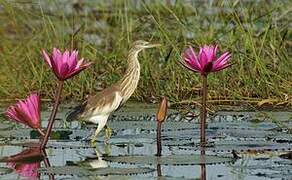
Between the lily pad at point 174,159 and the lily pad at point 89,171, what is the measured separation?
0.56ft

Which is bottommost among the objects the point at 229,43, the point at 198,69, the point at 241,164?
the point at 241,164

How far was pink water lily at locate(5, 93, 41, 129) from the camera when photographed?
6219 mm

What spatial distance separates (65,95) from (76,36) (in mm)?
764

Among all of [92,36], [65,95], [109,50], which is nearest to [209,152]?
[65,95]

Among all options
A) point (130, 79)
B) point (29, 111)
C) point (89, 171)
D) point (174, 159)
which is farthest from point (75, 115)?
point (89, 171)

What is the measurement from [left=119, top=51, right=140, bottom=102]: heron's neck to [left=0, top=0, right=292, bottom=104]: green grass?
1.76 ft

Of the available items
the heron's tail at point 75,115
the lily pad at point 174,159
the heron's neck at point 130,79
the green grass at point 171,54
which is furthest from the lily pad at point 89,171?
the green grass at point 171,54

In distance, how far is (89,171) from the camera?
597 centimetres

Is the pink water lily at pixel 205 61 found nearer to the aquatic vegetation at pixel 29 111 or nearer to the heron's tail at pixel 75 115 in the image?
the aquatic vegetation at pixel 29 111

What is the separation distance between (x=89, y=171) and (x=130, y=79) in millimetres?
2518

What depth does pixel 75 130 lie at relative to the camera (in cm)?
815

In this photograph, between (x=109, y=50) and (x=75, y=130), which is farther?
(x=109, y=50)

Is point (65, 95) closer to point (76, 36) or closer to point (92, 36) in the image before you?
point (76, 36)

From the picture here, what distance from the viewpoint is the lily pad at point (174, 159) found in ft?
20.3
